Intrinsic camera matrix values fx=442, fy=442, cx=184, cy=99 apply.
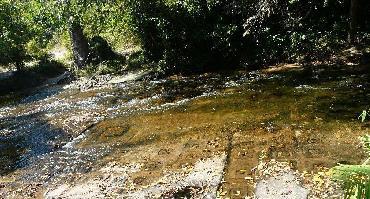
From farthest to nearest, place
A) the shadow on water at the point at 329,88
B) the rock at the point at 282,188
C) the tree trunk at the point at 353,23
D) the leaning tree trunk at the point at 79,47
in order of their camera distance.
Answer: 1. the leaning tree trunk at the point at 79,47
2. the tree trunk at the point at 353,23
3. the shadow on water at the point at 329,88
4. the rock at the point at 282,188

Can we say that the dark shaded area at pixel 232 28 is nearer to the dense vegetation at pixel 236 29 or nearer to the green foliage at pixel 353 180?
the dense vegetation at pixel 236 29

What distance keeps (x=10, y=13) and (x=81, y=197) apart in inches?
685

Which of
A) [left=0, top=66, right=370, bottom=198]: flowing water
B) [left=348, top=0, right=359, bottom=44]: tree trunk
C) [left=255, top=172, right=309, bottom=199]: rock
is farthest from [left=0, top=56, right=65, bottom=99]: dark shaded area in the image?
[left=255, top=172, right=309, bottom=199]: rock

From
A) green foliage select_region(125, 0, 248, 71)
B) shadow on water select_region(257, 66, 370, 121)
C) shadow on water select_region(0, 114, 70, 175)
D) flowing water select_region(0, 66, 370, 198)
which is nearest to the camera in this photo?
flowing water select_region(0, 66, 370, 198)

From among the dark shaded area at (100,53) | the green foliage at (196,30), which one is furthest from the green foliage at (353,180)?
the dark shaded area at (100,53)

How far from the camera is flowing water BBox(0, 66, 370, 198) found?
20.5ft

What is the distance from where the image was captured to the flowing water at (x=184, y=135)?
6.24 m

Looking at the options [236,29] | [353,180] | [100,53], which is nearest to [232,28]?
[236,29]

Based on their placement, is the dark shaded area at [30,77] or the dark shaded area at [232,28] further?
the dark shaded area at [30,77]

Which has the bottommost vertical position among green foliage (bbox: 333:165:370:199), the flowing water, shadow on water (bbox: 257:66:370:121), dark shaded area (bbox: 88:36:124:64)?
shadow on water (bbox: 257:66:370:121)

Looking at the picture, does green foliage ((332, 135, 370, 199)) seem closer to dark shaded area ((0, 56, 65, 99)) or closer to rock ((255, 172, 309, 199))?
rock ((255, 172, 309, 199))

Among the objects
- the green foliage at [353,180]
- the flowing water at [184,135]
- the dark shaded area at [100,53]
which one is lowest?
the flowing water at [184,135]

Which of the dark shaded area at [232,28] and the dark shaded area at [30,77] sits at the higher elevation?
the dark shaded area at [232,28]

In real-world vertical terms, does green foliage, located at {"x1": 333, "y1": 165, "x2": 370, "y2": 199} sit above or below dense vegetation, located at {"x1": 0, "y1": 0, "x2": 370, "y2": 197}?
above
